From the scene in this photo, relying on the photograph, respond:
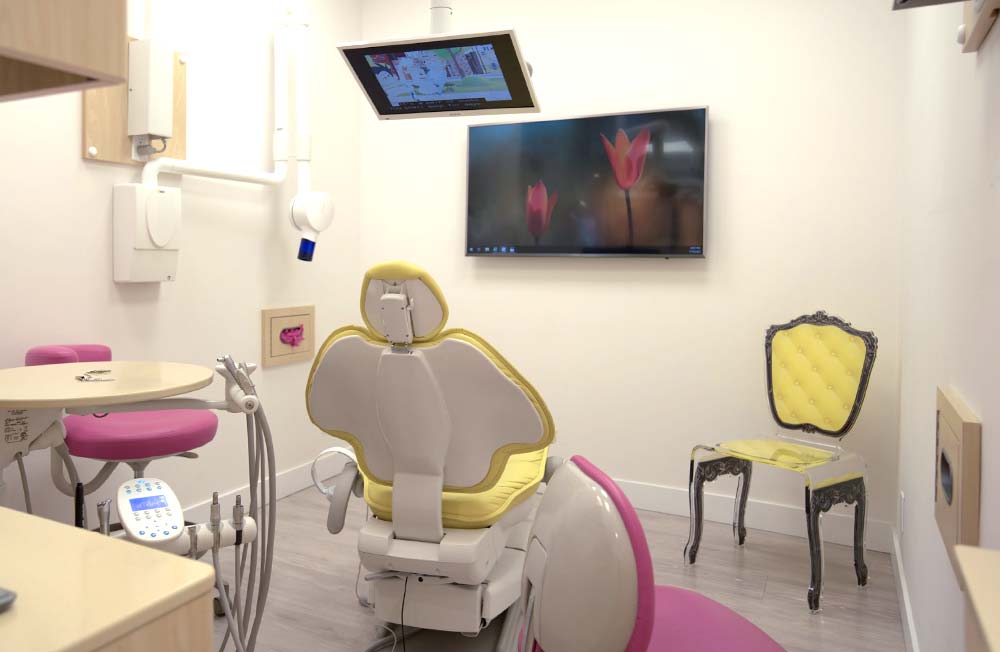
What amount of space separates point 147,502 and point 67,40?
90 cm

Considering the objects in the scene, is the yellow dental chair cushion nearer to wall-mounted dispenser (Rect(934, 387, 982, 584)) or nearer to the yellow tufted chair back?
the yellow tufted chair back

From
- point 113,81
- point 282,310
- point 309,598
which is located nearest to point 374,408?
point 309,598

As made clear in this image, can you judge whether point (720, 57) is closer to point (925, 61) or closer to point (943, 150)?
point (925, 61)

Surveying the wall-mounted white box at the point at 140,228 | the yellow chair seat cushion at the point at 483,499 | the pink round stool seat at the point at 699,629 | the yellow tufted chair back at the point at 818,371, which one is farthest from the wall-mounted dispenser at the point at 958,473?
the wall-mounted white box at the point at 140,228

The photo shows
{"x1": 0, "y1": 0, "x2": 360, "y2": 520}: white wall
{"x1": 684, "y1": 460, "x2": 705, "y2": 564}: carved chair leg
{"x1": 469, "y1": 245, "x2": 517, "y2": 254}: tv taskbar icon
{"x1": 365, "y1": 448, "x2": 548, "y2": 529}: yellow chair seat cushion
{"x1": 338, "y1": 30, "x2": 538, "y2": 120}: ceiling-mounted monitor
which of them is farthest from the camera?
{"x1": 469, "y1": 245, "x2": 517, "y2": 254}: tv taskbar icon

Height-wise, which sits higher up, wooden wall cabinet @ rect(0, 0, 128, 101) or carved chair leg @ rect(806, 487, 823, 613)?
wooden wall cabinet @ rect(0, 0, 128, 101)

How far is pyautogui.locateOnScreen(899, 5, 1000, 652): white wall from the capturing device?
1291mm

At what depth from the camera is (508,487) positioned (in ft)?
7.69

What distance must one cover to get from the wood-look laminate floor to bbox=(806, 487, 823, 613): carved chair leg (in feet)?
0.19

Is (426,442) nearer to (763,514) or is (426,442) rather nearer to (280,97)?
(763,514)

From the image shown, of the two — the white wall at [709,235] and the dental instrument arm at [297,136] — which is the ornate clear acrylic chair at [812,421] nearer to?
the white wall at [709,235]

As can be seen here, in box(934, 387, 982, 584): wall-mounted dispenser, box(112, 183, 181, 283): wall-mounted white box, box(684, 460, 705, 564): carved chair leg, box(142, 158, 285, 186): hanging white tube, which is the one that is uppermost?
box(142, 158, 285, 186): hanging white tube

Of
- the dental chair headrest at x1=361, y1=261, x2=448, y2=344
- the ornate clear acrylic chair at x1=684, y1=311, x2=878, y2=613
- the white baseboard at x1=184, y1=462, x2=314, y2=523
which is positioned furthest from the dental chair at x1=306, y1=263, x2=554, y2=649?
the white baseboard at x1=184, y1=462, x2=314, y2=523

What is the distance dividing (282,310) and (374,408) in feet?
6.42
